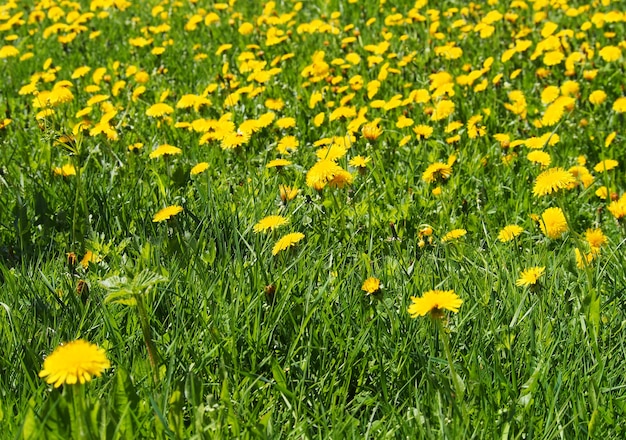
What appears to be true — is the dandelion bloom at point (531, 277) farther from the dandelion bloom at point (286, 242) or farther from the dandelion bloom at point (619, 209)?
the dandelion bloom at point (286, 242)

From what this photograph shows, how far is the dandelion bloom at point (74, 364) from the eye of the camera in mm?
1323

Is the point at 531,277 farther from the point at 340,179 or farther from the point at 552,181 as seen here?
the point at 340,179

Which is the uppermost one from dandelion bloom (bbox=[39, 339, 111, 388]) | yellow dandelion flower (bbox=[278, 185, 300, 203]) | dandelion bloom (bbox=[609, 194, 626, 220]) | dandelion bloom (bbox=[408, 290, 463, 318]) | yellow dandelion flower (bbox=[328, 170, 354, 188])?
dandelion bloom (bbox=[39, 339, 111, 388])

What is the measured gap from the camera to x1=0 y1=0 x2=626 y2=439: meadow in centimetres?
162

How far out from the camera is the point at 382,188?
311 cm

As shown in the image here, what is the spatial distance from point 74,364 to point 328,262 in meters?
1.13

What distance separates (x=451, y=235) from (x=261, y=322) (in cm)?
69

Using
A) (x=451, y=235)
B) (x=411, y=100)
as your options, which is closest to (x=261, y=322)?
(x=451, y=235)

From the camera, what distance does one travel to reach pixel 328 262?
2375 mm

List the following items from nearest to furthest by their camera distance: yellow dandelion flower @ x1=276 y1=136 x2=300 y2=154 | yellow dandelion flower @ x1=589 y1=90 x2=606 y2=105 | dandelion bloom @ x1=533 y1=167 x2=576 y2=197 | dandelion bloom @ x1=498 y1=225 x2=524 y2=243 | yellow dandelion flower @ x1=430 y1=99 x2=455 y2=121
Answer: dandelion bloom @ x1=533 y1=167 x2=576 y2=197 < dandelion bloom @ x1=498 y1=225 x2=524 y2=243 < yellow dandelion flower @ x1=276 y1=136 x2=300 y2=154 < yellow dandelion flower @ x1=430 y1=99 x2=455 y2=121 < yellow dandelion flower @ x1=589 y1=90 x2=606 y2=105

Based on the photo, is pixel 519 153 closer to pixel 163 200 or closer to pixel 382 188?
pixel 382 188

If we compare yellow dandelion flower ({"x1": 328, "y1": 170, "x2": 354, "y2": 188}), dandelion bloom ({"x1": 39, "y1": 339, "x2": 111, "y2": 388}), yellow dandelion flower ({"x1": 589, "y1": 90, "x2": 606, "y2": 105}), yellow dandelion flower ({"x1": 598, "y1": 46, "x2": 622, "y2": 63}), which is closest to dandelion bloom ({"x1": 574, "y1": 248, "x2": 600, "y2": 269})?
yellow dandelion flower ({"x1": 328, "y1": 170, "x2": 354, "y2": 188})

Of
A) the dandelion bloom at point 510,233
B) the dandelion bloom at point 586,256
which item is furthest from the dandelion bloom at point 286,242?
the dandelion bloom at point 586,256

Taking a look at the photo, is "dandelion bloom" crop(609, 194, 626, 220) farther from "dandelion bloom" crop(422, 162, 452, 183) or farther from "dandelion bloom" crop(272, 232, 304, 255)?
"dandelion bloom" crop(272, 232, 304, 255)
